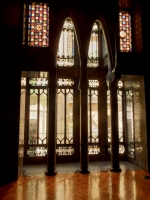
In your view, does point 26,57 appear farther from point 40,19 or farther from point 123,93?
point 123,93

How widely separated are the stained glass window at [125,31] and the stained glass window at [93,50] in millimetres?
1587

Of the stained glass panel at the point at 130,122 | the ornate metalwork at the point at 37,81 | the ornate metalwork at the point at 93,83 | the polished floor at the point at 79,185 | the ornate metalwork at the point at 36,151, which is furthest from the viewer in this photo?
the ornate metalwork at the point at 93,83

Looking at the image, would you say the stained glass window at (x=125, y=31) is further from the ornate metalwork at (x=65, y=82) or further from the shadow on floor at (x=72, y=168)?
the shadow on floor at (x=72, y=168)

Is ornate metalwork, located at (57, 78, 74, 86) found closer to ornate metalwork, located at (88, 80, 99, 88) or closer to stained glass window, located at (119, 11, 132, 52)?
ornate metalwork, located at (88, 80, 99, 88)

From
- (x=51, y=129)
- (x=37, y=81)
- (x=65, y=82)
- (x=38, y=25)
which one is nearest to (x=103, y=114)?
(x=65, y=82)

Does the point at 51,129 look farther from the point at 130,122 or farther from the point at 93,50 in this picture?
the point at 93,50

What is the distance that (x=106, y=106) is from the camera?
808 cm

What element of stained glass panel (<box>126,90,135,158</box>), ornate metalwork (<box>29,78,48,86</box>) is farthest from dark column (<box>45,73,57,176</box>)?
stained glass panel (<box>126,90,135,158</box>)

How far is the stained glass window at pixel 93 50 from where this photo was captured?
8258 mm

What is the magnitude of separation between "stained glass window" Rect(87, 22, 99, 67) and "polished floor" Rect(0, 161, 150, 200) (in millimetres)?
4456

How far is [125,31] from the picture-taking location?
22.7 ft

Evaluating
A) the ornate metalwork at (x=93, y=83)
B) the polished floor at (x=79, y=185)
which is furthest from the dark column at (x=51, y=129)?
the ornate metalwork at (x=93, y=83)

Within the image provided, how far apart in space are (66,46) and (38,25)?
182 centimetres

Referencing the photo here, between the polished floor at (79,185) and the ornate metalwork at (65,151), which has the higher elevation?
the ornate metalwork at (65,151)
